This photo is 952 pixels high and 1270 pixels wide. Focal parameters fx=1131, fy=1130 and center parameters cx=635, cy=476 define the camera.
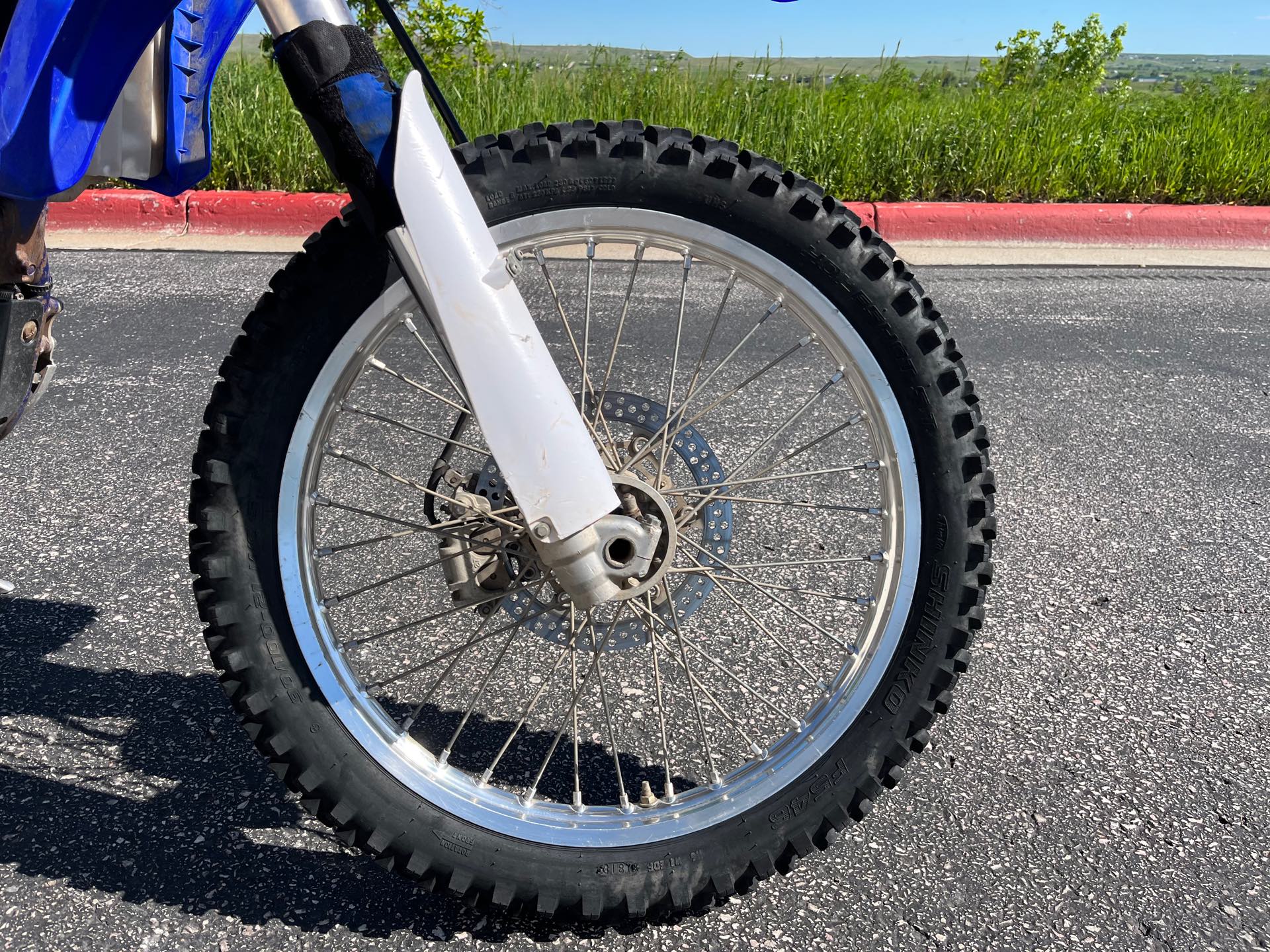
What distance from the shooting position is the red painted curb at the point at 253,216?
19.7 feet

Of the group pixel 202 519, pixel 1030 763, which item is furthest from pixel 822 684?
pixel 202 519

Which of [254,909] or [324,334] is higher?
[324,334]

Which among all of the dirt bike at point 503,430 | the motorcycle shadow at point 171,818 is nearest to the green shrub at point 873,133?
the motorcycle shadow at point 171,818

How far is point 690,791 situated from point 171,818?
0.91 m

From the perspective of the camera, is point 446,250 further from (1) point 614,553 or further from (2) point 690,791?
(2) point 690,791

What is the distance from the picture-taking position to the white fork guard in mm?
1418

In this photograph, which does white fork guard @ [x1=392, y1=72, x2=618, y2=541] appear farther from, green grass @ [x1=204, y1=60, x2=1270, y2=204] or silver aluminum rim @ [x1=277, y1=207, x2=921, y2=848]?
green grass @ [x1=204, y1=60, x2=1270, y2=204]

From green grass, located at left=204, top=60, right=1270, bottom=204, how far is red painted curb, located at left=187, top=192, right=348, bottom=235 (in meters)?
0.43

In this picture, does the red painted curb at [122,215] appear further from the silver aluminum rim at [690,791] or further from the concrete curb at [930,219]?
the silver aluminum rim at [690,791]

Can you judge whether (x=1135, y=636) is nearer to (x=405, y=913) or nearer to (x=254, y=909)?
(x=405, y=913)

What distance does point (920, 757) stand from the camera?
2.20m

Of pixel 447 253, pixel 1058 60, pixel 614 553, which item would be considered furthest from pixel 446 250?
pixel 1058 60

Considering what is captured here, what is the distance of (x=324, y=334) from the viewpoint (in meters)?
1.60

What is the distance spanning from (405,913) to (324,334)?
90cm
